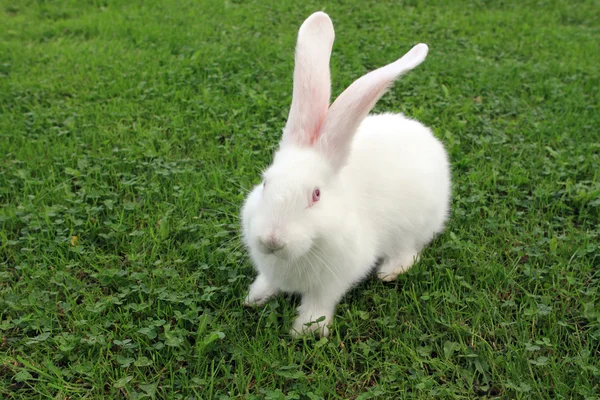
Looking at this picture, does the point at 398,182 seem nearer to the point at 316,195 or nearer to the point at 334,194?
the point at 334,194

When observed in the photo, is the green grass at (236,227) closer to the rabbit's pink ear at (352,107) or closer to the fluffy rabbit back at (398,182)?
the fluffy rabbit back at (398,182)

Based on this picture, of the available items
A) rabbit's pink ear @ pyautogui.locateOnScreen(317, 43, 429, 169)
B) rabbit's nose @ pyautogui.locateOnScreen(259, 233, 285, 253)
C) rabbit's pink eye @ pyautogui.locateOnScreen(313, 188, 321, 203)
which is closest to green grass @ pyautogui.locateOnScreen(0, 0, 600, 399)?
rabbit's nose @ pyautogui.locateOnScreen(259, 233, 285, 253)

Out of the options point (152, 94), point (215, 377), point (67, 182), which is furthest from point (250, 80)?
point (215, 377)

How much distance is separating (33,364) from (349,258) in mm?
1670

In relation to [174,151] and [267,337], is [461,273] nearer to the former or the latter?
[267,337]

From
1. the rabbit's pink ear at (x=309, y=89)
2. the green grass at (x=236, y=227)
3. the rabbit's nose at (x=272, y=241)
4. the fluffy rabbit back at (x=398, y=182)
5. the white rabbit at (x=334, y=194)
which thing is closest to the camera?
the rabbit's nose at (x=272, y=241)

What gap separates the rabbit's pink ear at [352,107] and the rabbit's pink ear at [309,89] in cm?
10

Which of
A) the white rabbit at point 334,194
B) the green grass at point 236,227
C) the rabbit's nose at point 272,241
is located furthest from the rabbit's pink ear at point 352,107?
the green grass at point 236,227

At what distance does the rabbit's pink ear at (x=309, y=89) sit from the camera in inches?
107

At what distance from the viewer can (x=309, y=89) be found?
2.72 metres

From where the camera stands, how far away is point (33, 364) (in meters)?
2.59

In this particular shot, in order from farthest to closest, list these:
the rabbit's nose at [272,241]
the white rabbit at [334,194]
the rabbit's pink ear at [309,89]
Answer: the rabbit's pink ear at [309,89] → the white rabbit at [334,194] → the rabbit's nose at [272,241]

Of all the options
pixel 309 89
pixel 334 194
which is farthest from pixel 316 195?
pixel 309 89

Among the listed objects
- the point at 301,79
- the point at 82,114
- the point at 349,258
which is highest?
the point at 301,79
